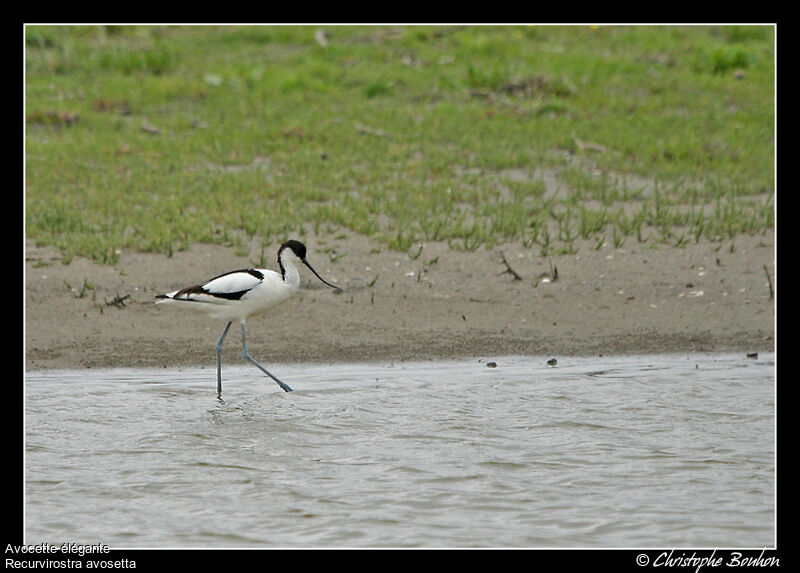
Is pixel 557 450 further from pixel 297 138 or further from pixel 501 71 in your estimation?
pixel 501 71

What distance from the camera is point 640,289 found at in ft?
29.6

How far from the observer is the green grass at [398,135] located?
9.98m

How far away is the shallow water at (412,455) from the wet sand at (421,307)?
26 cm

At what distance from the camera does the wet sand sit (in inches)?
322

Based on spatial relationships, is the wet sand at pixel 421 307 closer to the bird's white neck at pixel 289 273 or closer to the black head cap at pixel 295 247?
the bird's white neck at pixel 289 273

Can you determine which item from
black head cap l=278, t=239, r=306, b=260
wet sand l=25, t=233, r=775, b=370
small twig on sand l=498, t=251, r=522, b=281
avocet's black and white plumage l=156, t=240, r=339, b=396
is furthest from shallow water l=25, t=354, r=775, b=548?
small twig on sand l=498, t=251, r=522, b=281

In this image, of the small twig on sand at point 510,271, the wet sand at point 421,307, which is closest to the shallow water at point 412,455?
the wet sand at point 421,307

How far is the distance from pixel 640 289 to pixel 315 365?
2751mm

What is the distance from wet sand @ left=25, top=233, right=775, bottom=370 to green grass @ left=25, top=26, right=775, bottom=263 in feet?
0.94

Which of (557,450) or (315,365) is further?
(315,365)

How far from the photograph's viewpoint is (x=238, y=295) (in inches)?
298
